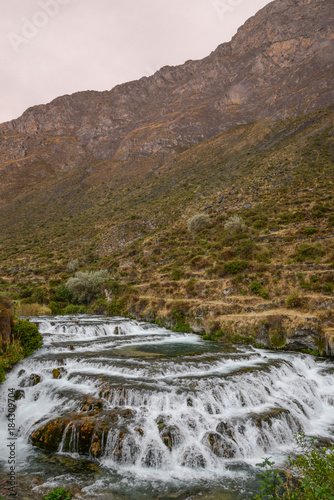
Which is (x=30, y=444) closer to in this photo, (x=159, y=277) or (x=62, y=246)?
(x=159, y=277)

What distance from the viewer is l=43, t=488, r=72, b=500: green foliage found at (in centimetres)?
733

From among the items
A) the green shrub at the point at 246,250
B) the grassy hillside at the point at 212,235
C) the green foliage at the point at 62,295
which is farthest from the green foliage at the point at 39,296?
the green shrub at the point at 246,250

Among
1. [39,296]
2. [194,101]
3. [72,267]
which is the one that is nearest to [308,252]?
[39,296]

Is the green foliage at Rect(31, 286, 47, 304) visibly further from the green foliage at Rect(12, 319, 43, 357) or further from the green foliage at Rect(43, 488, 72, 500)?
the green foliage at Rect(43, 488, 72, 500)

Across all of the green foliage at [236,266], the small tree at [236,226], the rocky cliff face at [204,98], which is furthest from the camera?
the rocky cliff face at [204,98]

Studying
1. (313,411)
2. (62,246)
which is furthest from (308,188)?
(62,246)

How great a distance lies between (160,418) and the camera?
35.1 feet

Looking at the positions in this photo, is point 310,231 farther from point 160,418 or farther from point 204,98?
point 204,98

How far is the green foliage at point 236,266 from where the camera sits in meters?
28.5

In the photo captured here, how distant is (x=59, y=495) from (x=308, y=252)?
1059 inches

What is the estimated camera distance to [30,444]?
10.6 metres

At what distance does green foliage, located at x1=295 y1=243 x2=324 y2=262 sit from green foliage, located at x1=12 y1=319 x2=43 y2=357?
2396 centimetres

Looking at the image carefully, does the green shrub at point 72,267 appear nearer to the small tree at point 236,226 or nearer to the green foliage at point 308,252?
the small tree at point 236,226

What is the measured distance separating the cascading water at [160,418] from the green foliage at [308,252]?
40.8 feet
